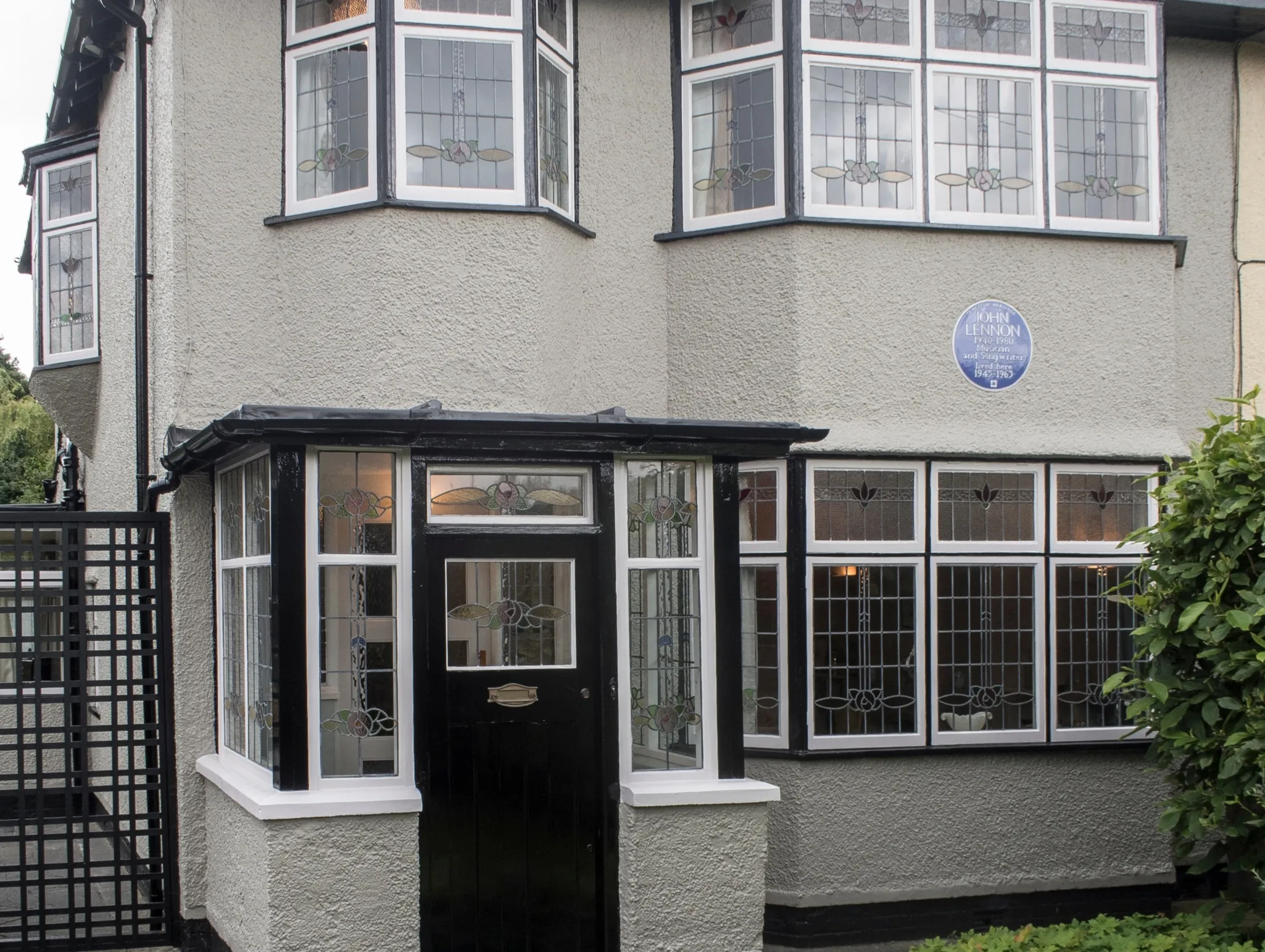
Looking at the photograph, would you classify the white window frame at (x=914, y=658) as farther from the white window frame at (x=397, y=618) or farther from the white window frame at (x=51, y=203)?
the white window frame at (x=51, y=203)

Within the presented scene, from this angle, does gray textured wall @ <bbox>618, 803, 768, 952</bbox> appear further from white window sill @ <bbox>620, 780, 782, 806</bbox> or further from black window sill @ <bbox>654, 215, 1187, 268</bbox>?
black window sill @ <bbox>654, 215, 1187, 268</bbox>

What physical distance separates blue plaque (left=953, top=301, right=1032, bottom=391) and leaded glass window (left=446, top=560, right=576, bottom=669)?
11.6ft

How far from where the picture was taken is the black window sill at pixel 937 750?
903cm

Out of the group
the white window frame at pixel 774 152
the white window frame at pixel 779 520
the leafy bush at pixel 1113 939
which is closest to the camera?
the leafy bush at pixel 1113 939

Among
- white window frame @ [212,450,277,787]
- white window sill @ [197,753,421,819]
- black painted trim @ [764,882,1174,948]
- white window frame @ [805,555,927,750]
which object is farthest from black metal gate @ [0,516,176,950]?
white window frame @ [805,555,927,750]

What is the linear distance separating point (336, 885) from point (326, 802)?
0.42 meters

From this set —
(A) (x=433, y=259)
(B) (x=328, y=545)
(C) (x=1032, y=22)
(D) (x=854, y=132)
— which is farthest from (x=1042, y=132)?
(B) (x=328, y=545)

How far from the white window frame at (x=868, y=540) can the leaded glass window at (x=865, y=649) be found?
0.11m

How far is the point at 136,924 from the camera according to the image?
8750mm

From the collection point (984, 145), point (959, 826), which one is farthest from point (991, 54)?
point (959, 826)

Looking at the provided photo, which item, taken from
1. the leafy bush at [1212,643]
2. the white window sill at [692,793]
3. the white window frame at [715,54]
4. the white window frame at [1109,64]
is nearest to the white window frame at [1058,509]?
the leafy bush at [1212,643]

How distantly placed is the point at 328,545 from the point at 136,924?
127 inches

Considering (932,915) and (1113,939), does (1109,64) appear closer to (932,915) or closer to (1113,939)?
(932,915)

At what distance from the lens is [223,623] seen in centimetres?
865
